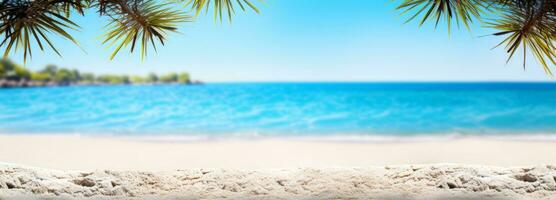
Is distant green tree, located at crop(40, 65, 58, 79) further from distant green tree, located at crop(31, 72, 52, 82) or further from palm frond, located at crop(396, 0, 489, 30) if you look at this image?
palm frond, located at crop(396, 0, 489, 30)

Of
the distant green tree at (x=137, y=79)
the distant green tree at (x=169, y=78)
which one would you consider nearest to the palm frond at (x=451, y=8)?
the distant green tree at (x=137, y=79)

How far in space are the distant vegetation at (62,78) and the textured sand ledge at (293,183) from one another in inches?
1121

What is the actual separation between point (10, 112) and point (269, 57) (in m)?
20.3

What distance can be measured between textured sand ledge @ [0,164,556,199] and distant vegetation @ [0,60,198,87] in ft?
93.4

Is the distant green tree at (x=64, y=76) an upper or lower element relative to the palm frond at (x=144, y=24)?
lower

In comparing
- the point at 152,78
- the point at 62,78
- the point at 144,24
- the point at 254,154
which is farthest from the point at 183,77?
the point at 144,24

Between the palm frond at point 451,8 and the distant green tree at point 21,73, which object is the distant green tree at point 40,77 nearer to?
the distant green tree at point 21,73

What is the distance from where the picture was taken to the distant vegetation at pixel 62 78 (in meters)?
29.7

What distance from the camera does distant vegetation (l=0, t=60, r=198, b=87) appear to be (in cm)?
2972

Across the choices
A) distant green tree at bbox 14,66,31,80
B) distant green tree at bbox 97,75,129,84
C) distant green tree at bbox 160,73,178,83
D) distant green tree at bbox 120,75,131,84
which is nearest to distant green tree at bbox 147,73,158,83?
distant green tree at bbox 160,73,178,83

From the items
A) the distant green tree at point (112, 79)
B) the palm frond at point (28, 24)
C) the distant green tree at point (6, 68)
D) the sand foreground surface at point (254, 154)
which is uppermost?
the palm frond at point (28, 24)

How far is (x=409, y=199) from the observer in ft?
8.04

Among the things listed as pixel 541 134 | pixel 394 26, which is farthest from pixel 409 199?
pixel 394 26

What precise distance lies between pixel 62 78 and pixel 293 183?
34736 mm
